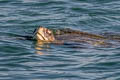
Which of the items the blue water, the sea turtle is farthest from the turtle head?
the blue water

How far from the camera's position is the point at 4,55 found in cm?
1051

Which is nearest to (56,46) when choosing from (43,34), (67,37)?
(43,34)

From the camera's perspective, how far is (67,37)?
12398 millimetres

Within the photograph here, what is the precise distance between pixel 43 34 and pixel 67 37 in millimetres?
906

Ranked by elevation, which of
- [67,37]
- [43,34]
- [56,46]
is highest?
[43,34]

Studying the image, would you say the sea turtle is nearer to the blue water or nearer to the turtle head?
the turtle head

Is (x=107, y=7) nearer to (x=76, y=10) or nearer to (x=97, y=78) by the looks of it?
(x=76, y=10)

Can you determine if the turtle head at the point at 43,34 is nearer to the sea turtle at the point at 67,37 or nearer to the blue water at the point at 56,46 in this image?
the sea turtle at the point at 67,37

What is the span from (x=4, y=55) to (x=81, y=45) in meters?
2.26

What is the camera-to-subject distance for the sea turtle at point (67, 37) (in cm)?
1177

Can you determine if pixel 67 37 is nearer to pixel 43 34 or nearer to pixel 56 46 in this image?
pixel 43 34

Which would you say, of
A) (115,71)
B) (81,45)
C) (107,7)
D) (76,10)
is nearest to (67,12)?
(76,10)

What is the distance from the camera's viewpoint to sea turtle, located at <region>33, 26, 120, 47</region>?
1177cm

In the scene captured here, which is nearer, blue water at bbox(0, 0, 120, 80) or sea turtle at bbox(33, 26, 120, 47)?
blue water at bbox(0, 0, 120, 80)
